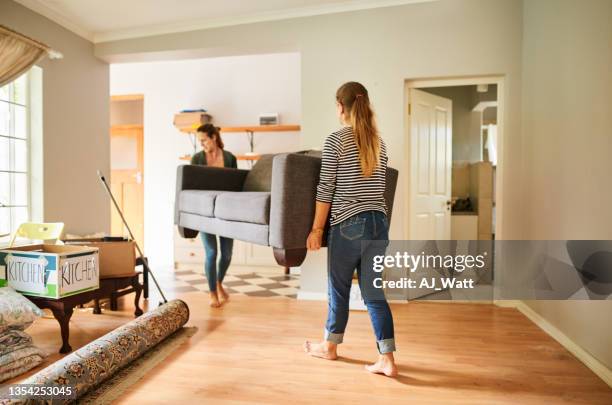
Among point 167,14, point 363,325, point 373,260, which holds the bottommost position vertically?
point 363,325

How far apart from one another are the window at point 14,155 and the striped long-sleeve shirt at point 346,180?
2.79 metres

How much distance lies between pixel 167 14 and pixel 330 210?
265 cm

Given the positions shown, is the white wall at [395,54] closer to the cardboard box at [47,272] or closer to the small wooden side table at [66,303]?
the small wooden side table at [66,303]

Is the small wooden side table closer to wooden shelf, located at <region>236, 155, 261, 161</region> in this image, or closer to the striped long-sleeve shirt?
the striped long-sleeve shirt

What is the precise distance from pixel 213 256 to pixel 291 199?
1.39m

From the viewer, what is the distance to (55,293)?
219 centimetres

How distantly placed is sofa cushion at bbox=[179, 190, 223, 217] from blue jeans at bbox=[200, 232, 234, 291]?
0.37 metres

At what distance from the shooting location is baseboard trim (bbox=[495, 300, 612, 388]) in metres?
1.91

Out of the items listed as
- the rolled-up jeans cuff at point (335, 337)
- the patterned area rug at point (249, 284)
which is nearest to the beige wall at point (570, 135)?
the rolled-up jeans cuff at point (335, 337)

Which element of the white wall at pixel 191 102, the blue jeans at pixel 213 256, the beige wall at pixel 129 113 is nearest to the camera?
the blue jeans at pixel 213 256

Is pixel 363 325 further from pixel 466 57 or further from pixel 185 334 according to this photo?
pixel 466 57

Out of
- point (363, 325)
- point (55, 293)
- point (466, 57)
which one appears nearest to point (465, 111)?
point (466, 57)

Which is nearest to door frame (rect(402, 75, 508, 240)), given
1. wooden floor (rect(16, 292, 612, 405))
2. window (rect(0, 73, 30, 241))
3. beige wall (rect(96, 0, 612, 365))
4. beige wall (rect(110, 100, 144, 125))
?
beige wall (rect(96, 0, 612, 365))

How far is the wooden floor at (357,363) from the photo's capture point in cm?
172
